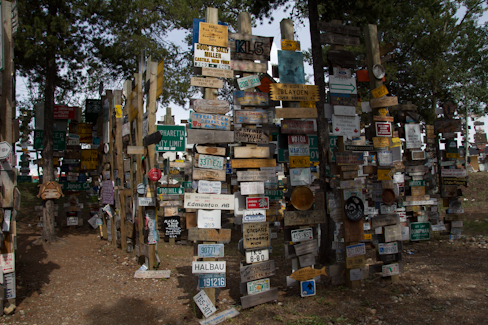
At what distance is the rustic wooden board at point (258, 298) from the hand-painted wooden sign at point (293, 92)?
3230 millimetres

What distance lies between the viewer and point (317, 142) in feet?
26.2

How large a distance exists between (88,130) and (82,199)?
7.78 meters

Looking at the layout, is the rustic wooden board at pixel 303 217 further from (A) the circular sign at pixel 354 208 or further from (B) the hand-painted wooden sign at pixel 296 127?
(B) the hand-painted wooden sign at pixel 296 127

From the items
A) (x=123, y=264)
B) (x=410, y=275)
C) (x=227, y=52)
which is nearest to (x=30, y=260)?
(x=123, y=264)

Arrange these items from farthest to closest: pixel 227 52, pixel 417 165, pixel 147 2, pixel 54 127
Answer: pixel 147 2 < pixel 54 127 < pixel 417 165 < pixel 227 52

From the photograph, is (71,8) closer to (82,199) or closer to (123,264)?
(123,264)

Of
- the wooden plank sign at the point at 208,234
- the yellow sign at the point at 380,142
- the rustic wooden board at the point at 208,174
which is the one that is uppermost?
the yellow sign at the point at 380,142

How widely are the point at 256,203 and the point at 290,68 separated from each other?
7.88 feet

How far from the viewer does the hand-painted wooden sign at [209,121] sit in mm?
5617

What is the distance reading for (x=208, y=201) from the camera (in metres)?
5.65

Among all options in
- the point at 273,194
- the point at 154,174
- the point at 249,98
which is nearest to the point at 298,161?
the point at 249,98

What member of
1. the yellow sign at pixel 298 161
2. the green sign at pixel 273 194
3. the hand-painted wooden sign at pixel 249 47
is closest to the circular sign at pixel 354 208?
the yellow sign at pixel 298 161

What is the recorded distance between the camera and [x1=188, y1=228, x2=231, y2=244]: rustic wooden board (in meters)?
5.54

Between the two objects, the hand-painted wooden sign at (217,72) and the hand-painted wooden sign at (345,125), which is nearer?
the hand-painted wooden sign at (217,72)
